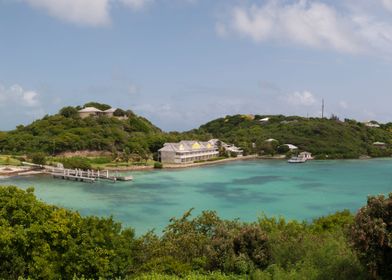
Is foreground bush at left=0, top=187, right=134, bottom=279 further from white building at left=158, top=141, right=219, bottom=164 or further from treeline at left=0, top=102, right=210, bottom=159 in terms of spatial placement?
white building at left=158, top=141, right=219, bottom=164

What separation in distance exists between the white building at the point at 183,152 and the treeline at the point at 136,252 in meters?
46.0

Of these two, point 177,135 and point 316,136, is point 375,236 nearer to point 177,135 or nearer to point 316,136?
point 177,135

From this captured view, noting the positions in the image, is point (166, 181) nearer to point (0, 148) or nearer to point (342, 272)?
point (0, 148)

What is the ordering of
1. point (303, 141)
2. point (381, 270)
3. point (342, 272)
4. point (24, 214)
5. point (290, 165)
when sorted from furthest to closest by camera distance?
point (303, 141), point (290, 165), point (24, 214), point (342, 272), point (381, 270)

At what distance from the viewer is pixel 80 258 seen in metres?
10.7

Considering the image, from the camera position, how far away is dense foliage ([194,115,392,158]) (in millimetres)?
76812

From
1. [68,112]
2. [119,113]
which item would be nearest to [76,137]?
[68,112]

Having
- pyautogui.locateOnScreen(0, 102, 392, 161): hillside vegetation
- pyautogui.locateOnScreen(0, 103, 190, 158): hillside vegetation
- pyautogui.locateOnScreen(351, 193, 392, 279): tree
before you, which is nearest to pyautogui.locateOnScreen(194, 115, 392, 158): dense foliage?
pyautogui.locateOnScreen(0, 102, 392, 161): hillside vegetation

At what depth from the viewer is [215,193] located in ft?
119

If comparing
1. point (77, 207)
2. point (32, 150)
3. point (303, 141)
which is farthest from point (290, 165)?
point (77, 207)

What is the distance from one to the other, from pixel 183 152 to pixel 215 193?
23.8 m

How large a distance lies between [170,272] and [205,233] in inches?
156

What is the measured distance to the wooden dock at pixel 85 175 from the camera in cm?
4338

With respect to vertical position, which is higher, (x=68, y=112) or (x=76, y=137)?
(x=68, y=112)
